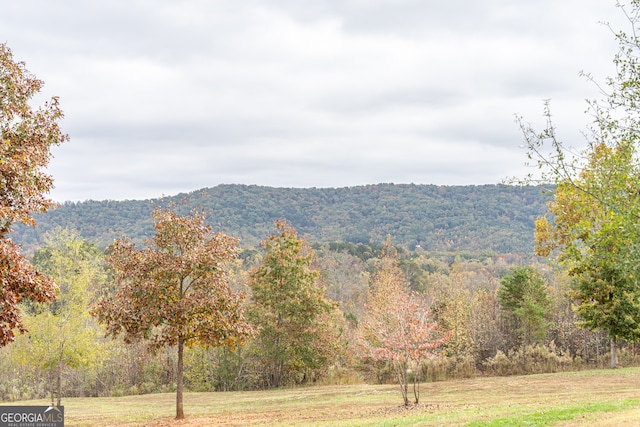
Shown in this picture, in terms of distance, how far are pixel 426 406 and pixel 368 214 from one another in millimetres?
117684

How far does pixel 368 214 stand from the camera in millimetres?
136000

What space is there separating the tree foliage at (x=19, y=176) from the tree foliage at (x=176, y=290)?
5.44 meters

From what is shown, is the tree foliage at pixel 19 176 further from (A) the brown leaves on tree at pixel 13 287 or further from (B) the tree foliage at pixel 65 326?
(B) the tree foliage at pixel 65 326

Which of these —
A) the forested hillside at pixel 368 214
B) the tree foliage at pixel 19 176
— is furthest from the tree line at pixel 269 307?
the forested hillside at pixel 368 214

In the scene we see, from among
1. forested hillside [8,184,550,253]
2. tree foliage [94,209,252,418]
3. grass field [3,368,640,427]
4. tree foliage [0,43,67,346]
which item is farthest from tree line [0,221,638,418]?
forested hillside [8,184,550,253]

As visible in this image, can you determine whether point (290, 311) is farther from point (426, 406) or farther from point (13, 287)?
point (13, 287)

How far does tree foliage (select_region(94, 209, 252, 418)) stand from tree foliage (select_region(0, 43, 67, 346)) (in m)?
5.44

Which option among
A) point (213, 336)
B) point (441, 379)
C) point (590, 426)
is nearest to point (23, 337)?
point (213, 336)

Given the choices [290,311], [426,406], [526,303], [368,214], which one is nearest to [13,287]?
[426,406]

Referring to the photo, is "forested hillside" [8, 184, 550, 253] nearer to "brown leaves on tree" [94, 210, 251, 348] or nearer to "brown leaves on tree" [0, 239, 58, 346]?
"brown leaves on tree" [94, 210, 251, 348]

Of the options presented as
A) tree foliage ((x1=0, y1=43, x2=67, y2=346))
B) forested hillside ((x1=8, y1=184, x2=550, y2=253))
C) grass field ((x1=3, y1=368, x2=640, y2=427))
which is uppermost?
forested hillside ((x1=8, y1=184, x2=550, y2=253))

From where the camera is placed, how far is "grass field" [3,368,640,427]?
14.1m

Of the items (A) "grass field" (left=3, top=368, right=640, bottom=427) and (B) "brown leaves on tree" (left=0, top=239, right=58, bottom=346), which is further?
(A) "grass field" (left=3, top=368, right=640, bottom=427)

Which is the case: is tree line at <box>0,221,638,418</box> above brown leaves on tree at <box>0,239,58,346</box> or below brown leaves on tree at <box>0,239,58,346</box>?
below
